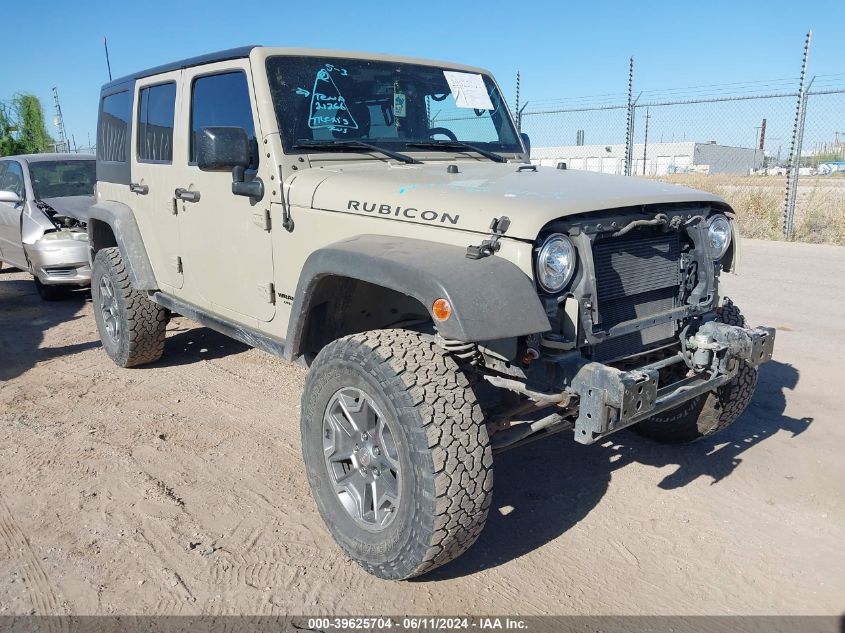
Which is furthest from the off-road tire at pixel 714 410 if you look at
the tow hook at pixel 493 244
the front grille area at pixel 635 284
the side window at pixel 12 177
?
the side window at pixel 12 177

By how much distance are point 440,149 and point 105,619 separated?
2861mm

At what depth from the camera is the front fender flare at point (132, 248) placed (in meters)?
4.89

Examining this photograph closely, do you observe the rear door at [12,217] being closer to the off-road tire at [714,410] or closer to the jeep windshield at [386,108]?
the jeep windshield at [386,108]

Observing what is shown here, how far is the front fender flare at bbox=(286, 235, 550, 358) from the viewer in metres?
2.39

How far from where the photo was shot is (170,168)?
14.7ft

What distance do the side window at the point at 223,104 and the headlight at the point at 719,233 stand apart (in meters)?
2.31

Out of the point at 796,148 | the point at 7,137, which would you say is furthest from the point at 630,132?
the point at 7,137

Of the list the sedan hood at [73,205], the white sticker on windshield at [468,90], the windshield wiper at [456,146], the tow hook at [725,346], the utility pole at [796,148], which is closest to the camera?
the tow hook at [725,346]

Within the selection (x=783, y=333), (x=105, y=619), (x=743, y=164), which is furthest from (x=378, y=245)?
(x=743, y=164)

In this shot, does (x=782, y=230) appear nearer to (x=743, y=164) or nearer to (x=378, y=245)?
(x=378, y=245)

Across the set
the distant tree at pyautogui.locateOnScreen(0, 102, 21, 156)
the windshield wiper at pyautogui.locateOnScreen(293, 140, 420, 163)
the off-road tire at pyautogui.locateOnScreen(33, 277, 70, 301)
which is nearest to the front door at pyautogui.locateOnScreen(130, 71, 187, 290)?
the windshield wiper at pyautogui.locateOnScreen(293, 140, 420, 163)

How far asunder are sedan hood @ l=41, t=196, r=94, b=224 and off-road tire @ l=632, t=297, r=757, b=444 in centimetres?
645

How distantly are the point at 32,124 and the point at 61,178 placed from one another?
20804mm

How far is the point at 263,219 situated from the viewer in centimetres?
362
